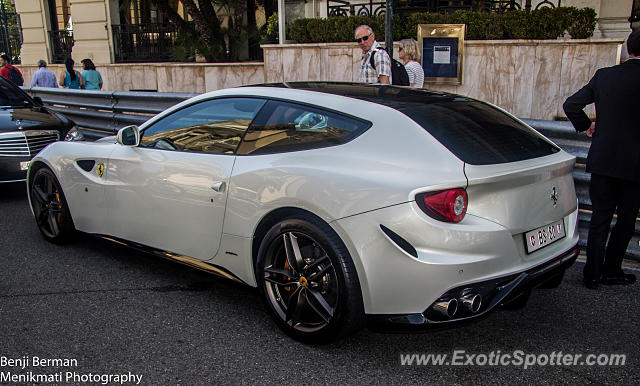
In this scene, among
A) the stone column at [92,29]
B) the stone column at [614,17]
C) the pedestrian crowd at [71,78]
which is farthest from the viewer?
the stone column at [92,29]

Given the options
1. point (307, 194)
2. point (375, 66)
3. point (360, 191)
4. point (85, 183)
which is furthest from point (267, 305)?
point (375, 66)

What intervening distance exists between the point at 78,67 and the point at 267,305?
19.3m

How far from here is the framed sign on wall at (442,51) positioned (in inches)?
432

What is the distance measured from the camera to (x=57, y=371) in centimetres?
300

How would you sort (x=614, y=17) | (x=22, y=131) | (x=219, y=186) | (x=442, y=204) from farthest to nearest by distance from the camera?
(x=614, y=17) → (x=22, y=131) → (x=219, y=186) → (x=442, y=204)

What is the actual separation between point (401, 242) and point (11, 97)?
7.12 meters

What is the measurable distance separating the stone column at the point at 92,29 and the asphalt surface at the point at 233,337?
1673 centimetres

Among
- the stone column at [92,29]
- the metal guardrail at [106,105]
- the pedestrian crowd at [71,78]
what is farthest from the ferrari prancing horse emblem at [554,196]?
the stone column at [92,29]

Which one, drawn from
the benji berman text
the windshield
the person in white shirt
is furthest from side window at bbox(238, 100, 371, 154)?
the windshield

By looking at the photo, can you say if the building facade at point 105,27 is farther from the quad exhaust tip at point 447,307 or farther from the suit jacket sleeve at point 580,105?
the quad exhaust tip at point 447,307

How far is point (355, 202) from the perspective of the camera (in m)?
2.94

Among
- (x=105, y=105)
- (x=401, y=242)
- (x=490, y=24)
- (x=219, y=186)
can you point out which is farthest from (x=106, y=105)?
(x=401, y=242)

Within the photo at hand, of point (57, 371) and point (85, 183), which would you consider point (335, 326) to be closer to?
point (57, 371)

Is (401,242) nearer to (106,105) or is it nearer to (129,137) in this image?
(129,137)
